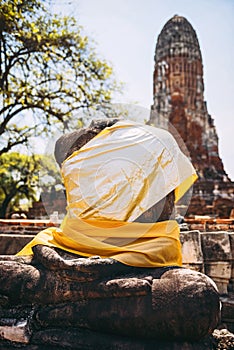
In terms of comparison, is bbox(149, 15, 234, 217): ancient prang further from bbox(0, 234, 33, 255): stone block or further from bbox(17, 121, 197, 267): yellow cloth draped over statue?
bbox(17, 121, 197, 267): yellow cloth draped over statue

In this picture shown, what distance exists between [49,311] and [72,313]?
0.12m

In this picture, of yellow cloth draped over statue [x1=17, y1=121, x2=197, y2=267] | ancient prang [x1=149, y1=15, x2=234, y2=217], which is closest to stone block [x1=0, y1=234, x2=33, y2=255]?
yellow cloth draped over statue [x1=17, y1=121, x2=197, y2=267]

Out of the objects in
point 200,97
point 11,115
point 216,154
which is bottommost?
point 216,154

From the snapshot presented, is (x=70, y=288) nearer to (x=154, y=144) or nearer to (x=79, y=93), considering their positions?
(x=154, y=144)

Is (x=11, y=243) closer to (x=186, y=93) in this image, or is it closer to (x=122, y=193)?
(x=122, y=193)

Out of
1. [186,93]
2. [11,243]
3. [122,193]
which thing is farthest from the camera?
[186,93]

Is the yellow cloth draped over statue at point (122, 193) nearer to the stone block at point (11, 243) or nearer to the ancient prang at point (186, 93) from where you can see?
the stone block at point (11, 243)

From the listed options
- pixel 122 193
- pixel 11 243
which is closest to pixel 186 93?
pixel 11 243

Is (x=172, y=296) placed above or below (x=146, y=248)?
below

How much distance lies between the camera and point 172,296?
1763 millimetres

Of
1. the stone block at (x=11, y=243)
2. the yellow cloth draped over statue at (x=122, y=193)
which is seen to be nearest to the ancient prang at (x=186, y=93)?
the stone block at (x=11, y=243)

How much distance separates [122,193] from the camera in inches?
86.9

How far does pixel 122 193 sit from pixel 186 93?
17961 mm

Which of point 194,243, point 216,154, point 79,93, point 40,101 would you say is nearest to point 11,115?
point 40,101
